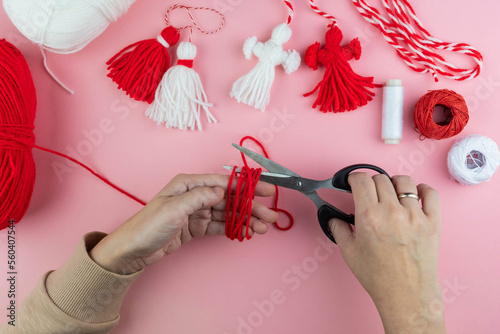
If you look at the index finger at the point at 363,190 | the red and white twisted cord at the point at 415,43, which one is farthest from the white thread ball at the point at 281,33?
the index finger at the point at 363,190

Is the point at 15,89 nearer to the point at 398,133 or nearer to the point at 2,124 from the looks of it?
the point at 2,124

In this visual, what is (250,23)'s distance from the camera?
1.27m

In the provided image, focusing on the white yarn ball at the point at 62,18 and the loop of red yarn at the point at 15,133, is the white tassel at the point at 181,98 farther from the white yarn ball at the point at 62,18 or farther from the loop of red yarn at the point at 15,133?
the loop of red yarn at the point at 15,133

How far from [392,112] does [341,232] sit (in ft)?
1.32

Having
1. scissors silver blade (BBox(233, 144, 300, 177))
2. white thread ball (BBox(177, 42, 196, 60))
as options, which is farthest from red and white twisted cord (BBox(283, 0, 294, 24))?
scissors silver blade (BBox(233, 144, 300, 177))

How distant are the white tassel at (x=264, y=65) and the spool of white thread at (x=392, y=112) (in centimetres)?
28

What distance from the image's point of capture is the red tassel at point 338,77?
121 cm

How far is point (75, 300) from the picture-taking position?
1.07m

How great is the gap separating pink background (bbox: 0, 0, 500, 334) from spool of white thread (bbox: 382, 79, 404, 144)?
0.04 m

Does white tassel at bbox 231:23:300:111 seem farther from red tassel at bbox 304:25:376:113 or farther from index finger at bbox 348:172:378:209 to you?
index finger at bbox 348:172:378:209

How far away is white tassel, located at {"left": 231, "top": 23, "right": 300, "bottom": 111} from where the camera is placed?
1.21 metres

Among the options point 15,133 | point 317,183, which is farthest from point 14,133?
point 317,183

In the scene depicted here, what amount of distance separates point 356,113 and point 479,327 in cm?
75

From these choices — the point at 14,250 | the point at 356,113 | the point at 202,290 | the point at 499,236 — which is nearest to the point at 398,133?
the point at 356,113
